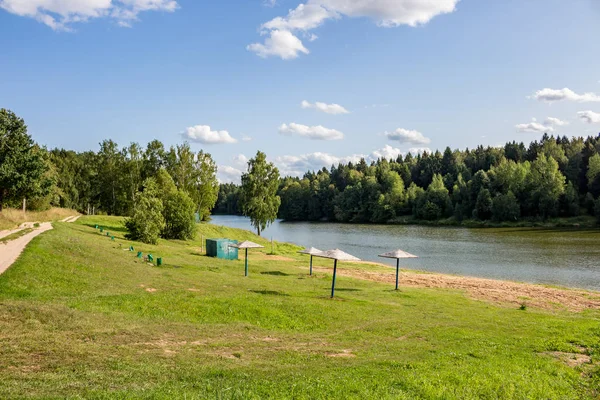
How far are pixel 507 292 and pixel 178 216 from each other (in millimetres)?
42258

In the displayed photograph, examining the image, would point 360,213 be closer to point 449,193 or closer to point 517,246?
point 449,193

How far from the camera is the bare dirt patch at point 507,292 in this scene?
100.0ft

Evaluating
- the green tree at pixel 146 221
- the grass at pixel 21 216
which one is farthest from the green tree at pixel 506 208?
the grass at pixel 21 216

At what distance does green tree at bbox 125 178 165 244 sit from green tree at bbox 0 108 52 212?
521 inches

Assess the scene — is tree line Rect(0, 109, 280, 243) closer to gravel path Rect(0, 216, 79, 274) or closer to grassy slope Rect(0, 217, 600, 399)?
gravel path Rect(0, 216, 79, 274)

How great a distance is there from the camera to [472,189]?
14112 centimetres

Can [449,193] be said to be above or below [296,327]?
above

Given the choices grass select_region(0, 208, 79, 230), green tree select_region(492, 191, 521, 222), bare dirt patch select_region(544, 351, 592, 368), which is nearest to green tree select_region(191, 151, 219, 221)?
grass select_region(0, 208, 79, 230)

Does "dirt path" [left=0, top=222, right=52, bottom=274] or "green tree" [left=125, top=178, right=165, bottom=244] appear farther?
"green tree" [left=125, top=178, right=165, bottom=244]

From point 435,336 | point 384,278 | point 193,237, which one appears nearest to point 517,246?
point 384,278

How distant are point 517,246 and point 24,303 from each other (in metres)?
72.6

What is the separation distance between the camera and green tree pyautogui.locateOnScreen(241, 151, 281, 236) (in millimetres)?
81188

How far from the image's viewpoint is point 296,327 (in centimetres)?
1944

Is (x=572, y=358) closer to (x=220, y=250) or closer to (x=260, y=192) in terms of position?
(x=220, y=250)
